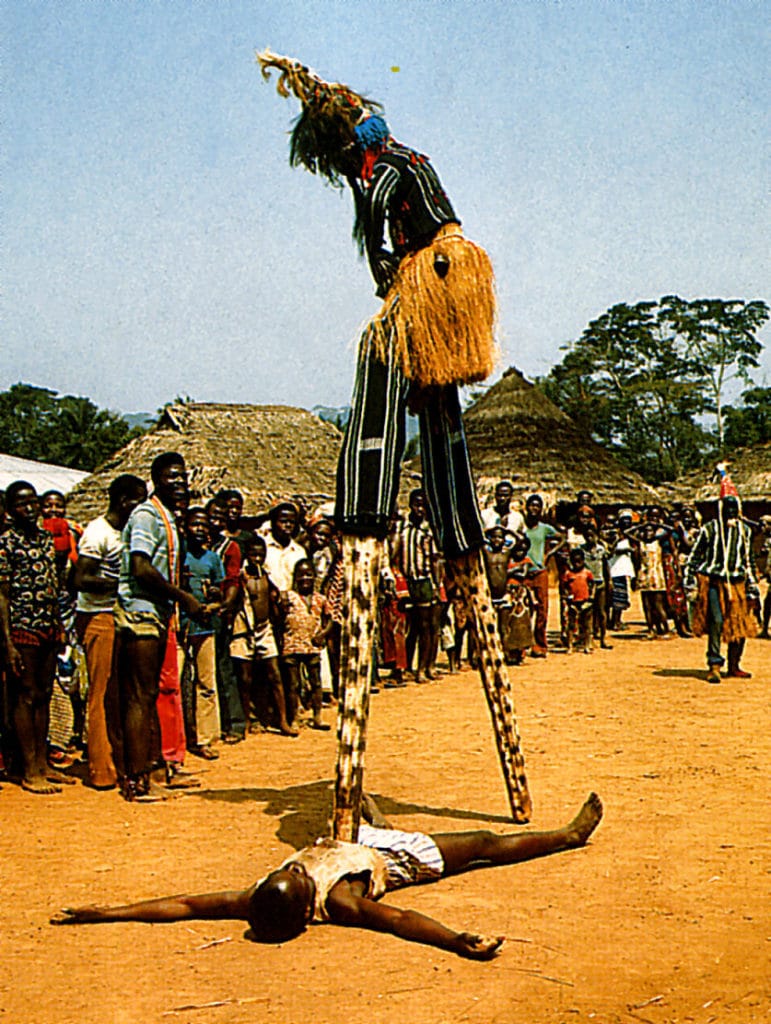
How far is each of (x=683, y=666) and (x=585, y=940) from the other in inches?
344

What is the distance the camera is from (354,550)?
200 inches

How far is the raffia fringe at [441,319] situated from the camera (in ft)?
16.7

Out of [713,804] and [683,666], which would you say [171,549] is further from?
[683,666]

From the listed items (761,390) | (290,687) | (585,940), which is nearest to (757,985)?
(585,940)

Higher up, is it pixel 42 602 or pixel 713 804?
pixel 42 602

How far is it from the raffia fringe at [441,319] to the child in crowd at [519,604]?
7.74 metres

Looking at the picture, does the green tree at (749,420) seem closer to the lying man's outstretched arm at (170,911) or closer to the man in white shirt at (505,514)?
the man in white shirt at (505,514)

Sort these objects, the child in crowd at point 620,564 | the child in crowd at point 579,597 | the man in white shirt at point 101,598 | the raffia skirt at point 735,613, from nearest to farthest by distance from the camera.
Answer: the man in white shirt at point 101,598 < the raffia skirt at point 735,613 < the child in crowd at point 579,597 < the child in crowd at point 620,564

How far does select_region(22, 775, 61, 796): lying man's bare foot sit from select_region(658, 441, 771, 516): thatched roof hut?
2663cm

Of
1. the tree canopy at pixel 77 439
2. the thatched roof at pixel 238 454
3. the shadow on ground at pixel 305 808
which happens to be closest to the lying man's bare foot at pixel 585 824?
the shadow on ground at pixel 305 808

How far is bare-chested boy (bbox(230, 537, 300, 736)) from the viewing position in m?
8.96

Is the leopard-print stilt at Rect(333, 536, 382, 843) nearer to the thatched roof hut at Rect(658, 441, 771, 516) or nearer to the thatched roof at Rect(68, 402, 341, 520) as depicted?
the thatched roof at Rect(68, 402, 341, 520)

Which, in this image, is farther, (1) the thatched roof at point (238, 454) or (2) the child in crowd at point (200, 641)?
(1) the thatched roof at point (238, 454)

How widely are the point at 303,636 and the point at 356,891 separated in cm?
482
